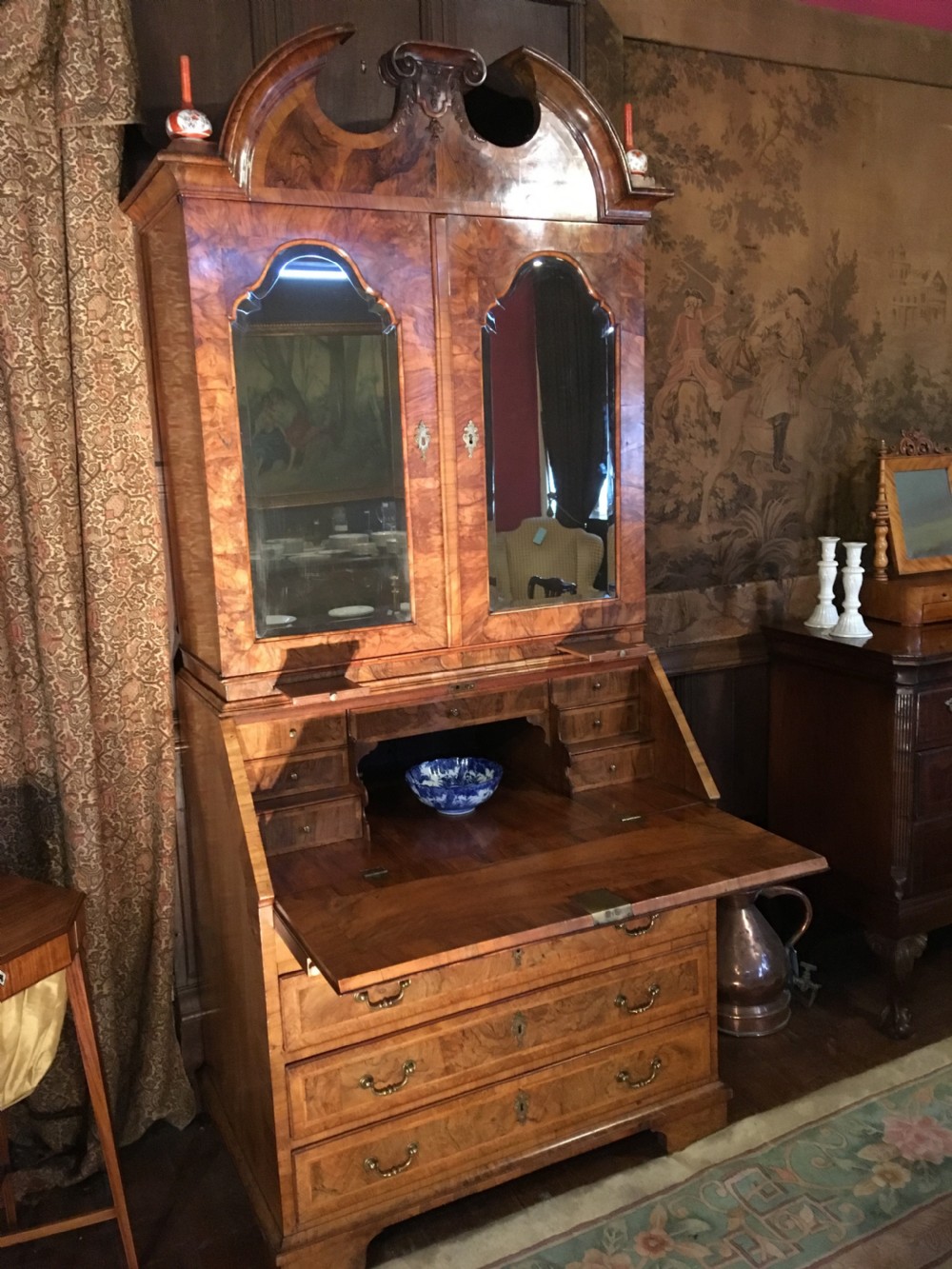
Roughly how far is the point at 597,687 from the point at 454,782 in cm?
35

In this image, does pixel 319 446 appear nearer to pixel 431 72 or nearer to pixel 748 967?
pixel 431 72

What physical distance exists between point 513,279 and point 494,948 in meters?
1.18

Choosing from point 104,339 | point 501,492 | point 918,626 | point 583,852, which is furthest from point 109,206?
point 918,626

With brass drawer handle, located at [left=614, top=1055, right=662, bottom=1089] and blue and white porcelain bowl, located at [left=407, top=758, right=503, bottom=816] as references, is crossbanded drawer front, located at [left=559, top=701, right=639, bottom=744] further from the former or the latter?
brass drawer handle, located at [left=614, top=1055, right=662, bottom=1089]

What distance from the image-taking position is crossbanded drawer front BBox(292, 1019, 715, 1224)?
1.75 meters

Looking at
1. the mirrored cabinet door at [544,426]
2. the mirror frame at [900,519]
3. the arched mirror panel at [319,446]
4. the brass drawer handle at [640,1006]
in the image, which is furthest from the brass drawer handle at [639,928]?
the mirror frame at [900,519]

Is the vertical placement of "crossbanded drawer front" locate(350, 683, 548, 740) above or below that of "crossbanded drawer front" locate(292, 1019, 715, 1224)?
above

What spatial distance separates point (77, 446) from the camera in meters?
1.94

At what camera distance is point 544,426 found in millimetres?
1967

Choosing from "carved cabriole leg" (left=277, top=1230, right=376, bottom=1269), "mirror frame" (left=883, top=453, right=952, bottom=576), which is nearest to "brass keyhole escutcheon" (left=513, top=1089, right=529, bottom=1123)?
"carved cabriole leg" (left=277, top=1230, right=376, bottom=1269)

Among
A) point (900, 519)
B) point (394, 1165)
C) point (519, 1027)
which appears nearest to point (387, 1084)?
point (394, 1165)

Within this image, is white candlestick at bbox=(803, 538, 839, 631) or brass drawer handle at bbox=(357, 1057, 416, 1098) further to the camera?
white candlestick at bbox=(803, 538, 839, 631)

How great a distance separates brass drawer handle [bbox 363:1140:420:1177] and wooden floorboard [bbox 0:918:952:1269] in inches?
7.3

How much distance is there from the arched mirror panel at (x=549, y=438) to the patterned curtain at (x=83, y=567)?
0.68 m
